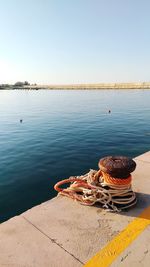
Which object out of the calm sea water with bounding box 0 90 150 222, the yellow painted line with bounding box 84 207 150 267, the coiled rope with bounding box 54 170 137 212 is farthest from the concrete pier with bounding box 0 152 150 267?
the calm sea water with bounding box 0 90 150 222

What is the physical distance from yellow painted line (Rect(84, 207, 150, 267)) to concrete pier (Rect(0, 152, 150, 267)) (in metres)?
0.02

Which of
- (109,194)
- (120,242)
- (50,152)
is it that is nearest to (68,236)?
(120,242)

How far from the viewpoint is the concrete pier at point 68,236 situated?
11.0 ft

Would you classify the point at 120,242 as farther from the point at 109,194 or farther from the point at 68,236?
the point at 109,194

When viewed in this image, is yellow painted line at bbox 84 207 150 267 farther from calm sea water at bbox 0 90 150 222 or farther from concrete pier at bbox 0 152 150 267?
calm sea water at bbox 0 90 150 222

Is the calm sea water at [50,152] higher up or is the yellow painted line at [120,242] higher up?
the yellow painted line at [120,242]

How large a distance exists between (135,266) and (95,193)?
1.78 m

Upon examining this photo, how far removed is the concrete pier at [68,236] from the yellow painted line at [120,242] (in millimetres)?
17

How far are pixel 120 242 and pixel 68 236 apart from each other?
0.86m

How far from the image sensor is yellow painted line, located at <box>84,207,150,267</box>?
3.32m

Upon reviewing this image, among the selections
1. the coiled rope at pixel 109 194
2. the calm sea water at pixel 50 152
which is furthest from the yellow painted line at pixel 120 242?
the calm sea water at pixel 50 152

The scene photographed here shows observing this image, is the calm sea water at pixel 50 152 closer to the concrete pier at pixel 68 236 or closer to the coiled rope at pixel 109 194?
the concrete pier at pixel 68 236

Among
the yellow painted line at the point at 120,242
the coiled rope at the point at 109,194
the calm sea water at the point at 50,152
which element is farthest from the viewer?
the calm sea water at the point at 50,152

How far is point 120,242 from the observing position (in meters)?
3.72
